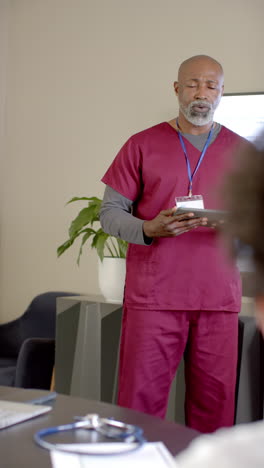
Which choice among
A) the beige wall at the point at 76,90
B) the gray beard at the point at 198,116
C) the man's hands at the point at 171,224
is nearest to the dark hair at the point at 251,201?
the man's hands at the point at 171,224

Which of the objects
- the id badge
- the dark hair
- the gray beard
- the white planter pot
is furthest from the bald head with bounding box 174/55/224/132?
the dark hair

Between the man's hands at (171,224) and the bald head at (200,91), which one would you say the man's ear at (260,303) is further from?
the bald head at (200,91)

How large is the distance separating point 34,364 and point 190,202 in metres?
1.42

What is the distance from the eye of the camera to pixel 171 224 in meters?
2.10

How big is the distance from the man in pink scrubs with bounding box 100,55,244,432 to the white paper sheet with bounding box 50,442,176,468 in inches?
47.0

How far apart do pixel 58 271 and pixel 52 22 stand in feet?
5.36

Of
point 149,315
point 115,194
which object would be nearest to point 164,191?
point 115,194

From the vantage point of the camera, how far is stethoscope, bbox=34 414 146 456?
1.03 meters

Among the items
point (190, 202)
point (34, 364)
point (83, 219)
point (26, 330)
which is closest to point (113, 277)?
point (83, 219)

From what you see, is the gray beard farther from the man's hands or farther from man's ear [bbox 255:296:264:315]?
man's ear [bbox 255:296:264:315]

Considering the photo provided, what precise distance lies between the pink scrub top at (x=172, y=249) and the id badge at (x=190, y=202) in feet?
0.08

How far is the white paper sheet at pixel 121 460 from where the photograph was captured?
958 mm

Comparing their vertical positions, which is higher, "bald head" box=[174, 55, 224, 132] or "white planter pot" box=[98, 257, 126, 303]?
"bald head" box=[174, 55, 224, 132]

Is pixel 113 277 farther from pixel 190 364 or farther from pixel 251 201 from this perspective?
pixel 251 201
